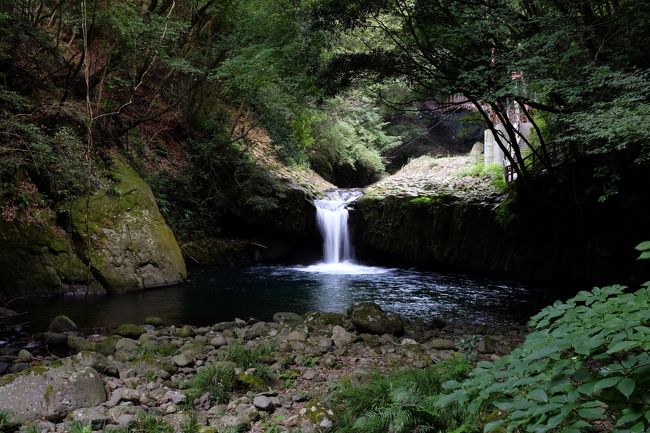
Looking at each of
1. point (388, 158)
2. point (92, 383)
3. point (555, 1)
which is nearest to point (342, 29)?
point (555, 1)

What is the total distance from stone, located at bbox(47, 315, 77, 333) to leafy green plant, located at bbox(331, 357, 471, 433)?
178 inches

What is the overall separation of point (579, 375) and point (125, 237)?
9.21 m

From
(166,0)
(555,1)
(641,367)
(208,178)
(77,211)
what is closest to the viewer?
(641,367)

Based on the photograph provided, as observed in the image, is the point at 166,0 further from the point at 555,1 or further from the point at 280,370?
the point at 280,370

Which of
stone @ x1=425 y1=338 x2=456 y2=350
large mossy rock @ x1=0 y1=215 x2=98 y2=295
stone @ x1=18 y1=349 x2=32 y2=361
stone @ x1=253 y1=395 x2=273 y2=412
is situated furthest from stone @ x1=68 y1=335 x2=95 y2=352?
stone @ x1=425 y1=338 x2=456 y2=350

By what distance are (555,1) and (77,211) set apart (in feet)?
29.9

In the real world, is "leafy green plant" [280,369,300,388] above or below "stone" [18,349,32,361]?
below

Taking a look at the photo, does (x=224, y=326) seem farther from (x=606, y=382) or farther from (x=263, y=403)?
(x=606, y=382)

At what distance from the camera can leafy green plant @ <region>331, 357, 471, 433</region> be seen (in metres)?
2.85

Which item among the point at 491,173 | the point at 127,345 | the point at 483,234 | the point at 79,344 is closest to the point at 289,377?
the point at 127,345

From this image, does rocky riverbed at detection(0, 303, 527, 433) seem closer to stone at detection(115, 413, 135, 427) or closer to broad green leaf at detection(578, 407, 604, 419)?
stone at detection(115, 413, 135, 427)

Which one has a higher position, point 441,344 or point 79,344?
point 79,344

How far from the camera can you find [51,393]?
11.4 ft

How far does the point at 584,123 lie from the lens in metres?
4.91
